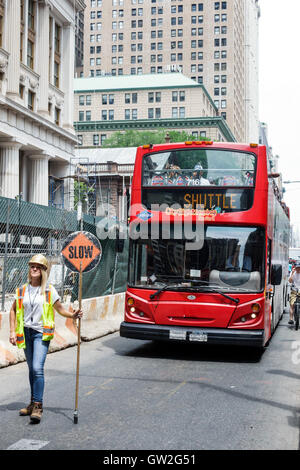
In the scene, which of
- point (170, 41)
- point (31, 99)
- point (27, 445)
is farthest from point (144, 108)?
point (27, 445)

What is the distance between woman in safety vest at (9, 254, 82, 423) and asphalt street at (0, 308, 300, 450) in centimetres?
50

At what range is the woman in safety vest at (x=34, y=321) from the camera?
251 inches

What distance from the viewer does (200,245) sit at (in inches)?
Result: 423

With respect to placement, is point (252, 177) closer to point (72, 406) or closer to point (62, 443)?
point (72, 406)

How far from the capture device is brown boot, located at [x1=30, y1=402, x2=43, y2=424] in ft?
20.3

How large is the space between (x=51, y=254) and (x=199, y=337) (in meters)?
6.52

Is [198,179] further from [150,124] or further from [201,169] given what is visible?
[150,124]

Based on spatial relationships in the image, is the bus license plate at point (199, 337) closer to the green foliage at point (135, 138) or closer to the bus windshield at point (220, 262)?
the bus windshield at point (220, 262)

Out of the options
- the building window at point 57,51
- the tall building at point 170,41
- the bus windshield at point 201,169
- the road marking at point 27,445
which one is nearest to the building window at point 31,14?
the building window at point 57,51

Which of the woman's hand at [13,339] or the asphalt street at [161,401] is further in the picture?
the woman's hand at [13,339]

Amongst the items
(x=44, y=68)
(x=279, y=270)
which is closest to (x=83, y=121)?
(x=44, y=68)

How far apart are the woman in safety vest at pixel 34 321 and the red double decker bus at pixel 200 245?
14.7ft

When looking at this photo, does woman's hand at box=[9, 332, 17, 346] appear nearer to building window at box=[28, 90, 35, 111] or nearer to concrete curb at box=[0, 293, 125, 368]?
concrete curb at box=[0, 293, 125, 368]

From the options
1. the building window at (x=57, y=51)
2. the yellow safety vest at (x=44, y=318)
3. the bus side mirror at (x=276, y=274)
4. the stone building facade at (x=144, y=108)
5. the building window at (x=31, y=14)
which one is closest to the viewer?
the yellow safety vest at (x=44, y=318)
